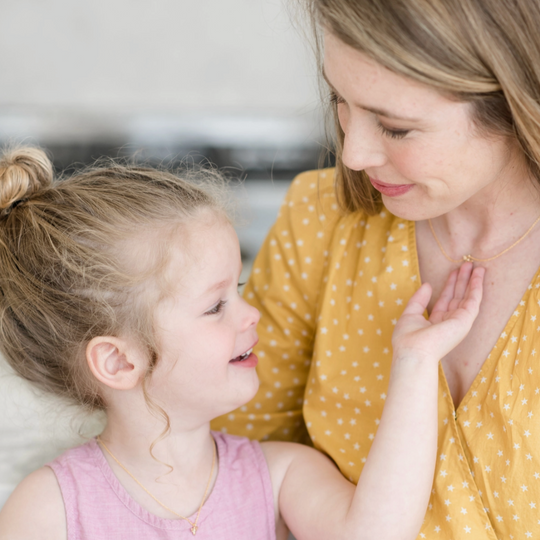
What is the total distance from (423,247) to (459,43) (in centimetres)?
44

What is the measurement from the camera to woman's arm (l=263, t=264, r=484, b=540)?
3.32 ft

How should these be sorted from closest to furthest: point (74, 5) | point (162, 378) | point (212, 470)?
point (162, 378), point (212, 470), point (74, 5)

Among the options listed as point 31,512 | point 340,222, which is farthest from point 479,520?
point 31,512

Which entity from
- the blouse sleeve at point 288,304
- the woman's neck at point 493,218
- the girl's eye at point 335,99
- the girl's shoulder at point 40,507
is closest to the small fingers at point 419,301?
the woman's neck at point 493,218

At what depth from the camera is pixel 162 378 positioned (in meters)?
1.12

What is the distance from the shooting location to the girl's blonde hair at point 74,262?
1.07 m

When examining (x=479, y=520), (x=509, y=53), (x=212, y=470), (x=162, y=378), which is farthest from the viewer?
(x=212, y=470)

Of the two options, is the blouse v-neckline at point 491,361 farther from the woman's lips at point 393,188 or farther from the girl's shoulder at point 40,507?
the girl's shoulder at point 40,507

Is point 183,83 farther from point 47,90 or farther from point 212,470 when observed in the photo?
point 212,470

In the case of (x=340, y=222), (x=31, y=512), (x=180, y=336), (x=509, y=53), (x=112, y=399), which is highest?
(x=509, y=53)

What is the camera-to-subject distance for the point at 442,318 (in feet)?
3.66

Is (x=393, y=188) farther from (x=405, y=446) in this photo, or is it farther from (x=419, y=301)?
(x=405, y=446)

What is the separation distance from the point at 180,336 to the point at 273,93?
1891mm

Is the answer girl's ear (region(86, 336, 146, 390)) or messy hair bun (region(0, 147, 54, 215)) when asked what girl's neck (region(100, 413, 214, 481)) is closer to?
girl's ear (region(86, 336, 146, 390))
